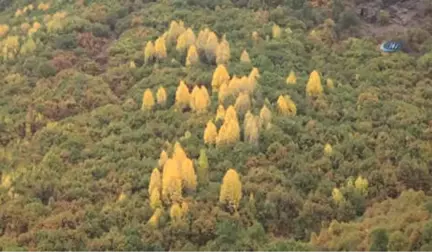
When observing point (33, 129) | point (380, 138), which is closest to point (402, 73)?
point (380, 138)

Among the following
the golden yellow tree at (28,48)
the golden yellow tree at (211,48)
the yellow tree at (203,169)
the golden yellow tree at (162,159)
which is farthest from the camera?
the golden yellow tree at (28,48)

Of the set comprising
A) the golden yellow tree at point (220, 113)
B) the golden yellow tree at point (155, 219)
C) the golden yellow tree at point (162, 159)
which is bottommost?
the golden yellow tree at point (155, 219)

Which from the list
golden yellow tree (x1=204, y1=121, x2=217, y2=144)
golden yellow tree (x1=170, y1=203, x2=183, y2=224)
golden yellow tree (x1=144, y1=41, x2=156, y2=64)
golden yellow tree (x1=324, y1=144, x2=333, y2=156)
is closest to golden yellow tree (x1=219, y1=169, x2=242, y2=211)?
golden yellow tree (x1=170, y1=203, x2=183, y2=224)

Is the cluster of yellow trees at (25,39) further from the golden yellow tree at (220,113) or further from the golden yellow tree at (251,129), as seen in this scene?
the golden yellow tree at (251,129)

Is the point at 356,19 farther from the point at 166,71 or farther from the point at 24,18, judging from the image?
the point at 24,18

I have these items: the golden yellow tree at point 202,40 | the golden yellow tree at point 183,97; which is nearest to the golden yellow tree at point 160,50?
the golden yellow tree at point 202,40

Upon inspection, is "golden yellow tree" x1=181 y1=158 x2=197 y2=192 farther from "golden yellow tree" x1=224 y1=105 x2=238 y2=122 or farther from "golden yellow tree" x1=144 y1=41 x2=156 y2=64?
"golden yellow tree" x1=144 y1=41 x2=156 y2=64
